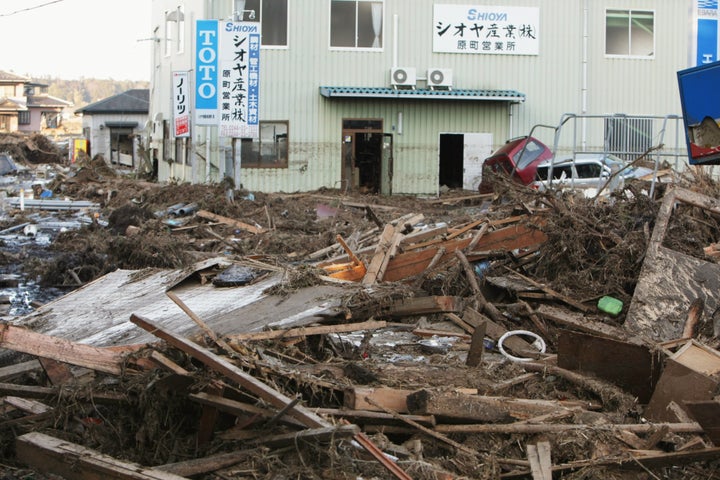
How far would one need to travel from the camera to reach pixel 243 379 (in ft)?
15.7

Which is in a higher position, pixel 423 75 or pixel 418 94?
pixel 423 75

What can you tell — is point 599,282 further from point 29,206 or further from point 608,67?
point 608,67

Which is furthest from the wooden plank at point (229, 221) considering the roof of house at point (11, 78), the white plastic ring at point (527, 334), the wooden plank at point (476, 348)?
the roof of house at point (11, 78)

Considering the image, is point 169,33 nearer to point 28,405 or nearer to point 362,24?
point 362,24

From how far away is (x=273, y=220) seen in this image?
17.6 m

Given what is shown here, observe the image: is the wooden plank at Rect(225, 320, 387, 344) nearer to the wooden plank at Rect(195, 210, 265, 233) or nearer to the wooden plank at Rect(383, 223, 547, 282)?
the wooden plank at Rect(383, 223, 547, 282)

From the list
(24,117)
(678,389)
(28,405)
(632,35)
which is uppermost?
(24,117)

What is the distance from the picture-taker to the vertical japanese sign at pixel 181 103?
21.3 meters

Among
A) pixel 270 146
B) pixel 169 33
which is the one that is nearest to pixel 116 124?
pixel 169 33

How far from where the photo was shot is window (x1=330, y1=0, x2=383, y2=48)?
26969mm

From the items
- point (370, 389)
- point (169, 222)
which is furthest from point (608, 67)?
point (370, 389)

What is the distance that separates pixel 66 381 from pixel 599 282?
495 cm

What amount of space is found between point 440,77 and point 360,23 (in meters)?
3.04

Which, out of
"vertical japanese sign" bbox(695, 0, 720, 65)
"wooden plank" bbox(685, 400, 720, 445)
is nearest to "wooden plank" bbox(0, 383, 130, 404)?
"wooden plank" bbox(685, 400, 720, 445)
